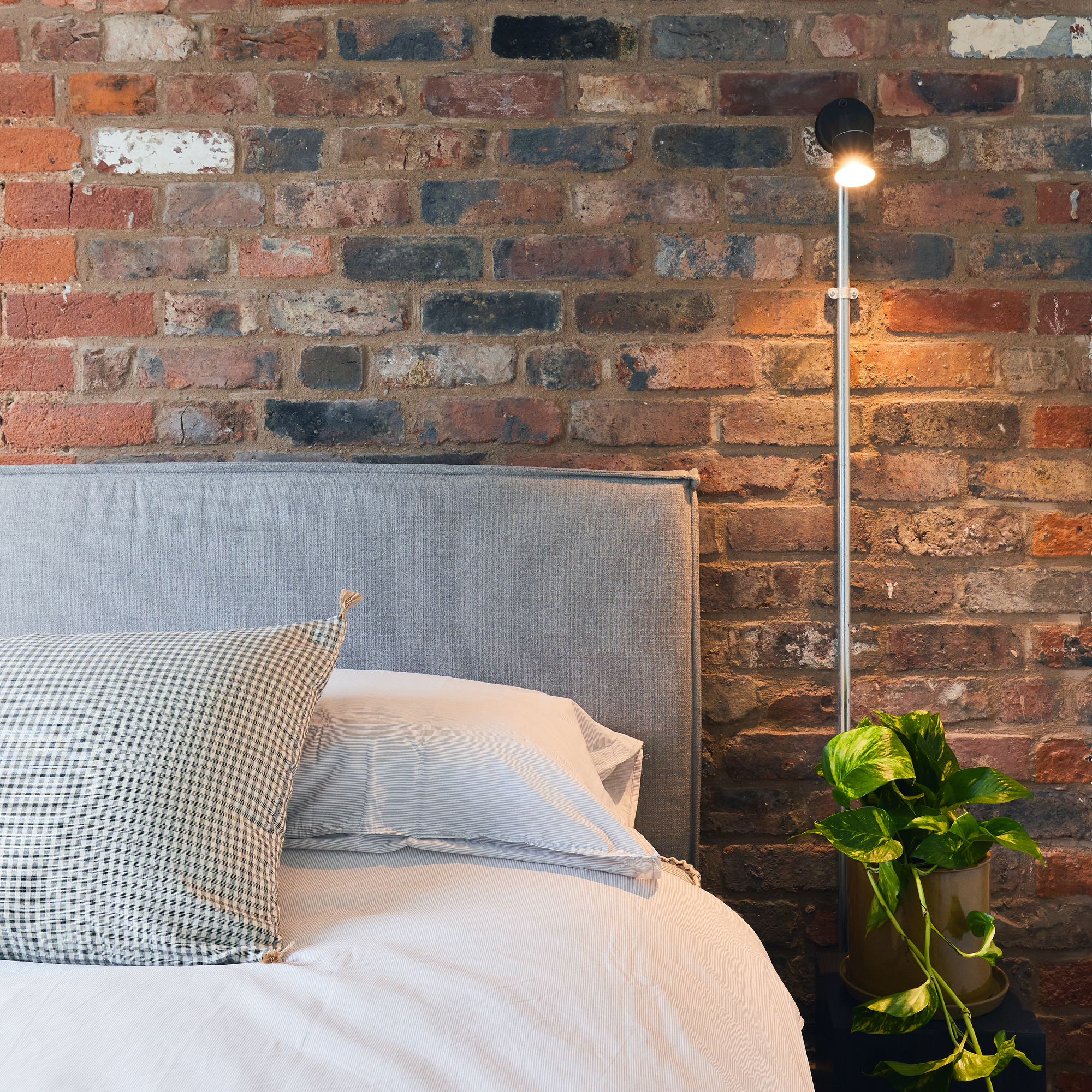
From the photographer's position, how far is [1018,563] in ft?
4.81

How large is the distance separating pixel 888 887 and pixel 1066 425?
Result: 0.93m

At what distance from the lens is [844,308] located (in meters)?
1.41

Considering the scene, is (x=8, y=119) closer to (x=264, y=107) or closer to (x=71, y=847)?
(x=264, y=107)

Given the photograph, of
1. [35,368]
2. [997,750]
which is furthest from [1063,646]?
[35,368]

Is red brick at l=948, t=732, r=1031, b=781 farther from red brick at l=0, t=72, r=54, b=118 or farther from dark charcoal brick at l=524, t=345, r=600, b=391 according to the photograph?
red brick at l=0, t=72, r=54, b=118

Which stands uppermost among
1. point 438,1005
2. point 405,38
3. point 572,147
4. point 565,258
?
point 405,38

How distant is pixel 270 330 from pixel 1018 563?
1.46 metres

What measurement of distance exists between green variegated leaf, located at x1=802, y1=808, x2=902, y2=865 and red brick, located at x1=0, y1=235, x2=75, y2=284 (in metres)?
1.62

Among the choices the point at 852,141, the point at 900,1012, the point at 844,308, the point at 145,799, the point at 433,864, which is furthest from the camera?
the point at 844,308

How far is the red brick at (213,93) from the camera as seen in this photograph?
1.48 metres

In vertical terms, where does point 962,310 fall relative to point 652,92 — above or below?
below

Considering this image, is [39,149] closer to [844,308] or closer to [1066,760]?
[844,308]

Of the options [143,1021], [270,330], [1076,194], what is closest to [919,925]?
[143,1021]

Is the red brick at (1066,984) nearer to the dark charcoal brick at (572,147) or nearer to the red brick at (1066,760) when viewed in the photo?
the red brick at (1066,760)
